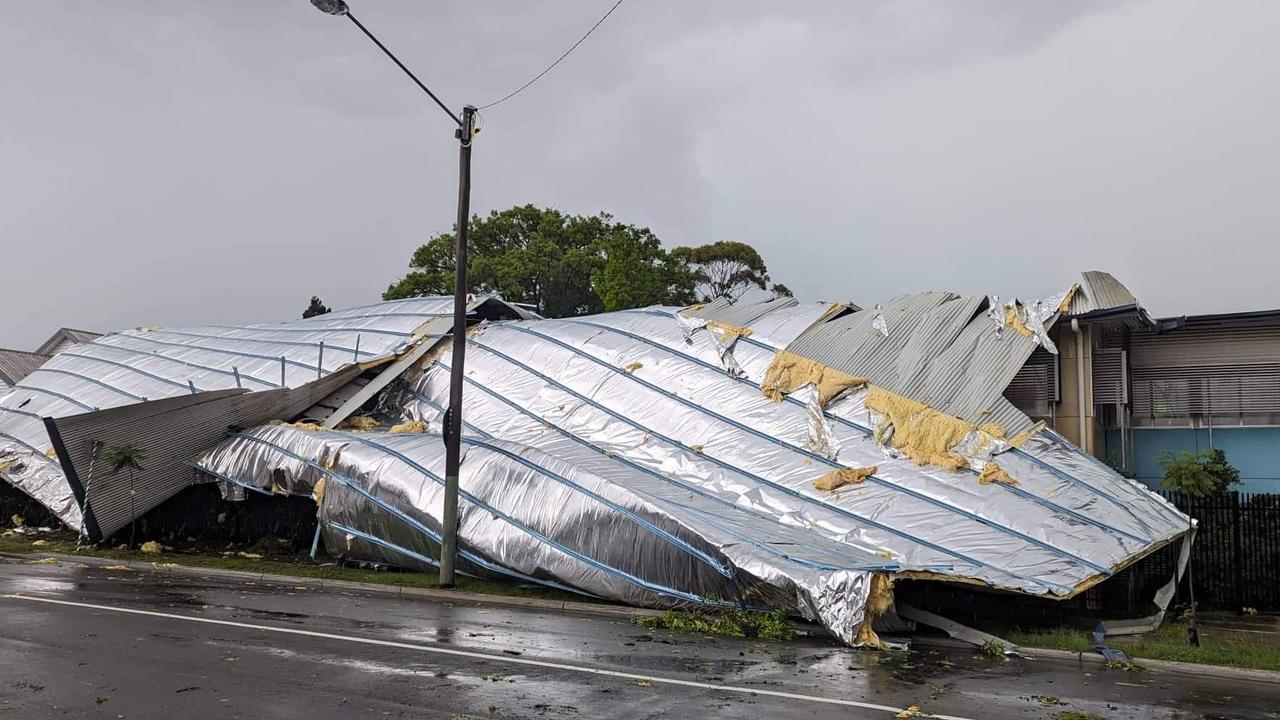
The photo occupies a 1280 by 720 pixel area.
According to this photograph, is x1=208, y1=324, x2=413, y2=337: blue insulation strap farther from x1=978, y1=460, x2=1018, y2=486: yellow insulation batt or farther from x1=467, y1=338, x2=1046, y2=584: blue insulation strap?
x1=978, y1=460, x2=1018, y2=486: yellow insulation batt

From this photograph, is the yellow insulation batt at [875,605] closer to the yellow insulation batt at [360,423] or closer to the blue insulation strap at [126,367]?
the yellow insulation batt at [360,423]

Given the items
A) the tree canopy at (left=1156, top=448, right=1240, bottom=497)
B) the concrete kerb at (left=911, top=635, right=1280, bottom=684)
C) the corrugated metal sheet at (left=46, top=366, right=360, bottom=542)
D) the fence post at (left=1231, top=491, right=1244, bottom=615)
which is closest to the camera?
the concrete kerb at (left=911, top=635, right=1280, bottom=684)

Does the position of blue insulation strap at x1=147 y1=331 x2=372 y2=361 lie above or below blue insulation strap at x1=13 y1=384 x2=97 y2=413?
above

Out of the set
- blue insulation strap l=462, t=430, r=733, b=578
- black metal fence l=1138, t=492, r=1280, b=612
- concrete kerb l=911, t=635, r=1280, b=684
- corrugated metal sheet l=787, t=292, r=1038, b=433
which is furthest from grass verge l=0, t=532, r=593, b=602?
black metal fence l=1138, t=492, r=1280, b=612

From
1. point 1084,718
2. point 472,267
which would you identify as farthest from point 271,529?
point 472,267

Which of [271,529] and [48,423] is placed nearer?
[48,423]

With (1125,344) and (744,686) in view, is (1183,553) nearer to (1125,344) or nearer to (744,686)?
(1125,344)

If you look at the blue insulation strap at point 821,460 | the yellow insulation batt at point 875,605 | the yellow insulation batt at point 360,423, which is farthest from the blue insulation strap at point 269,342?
the yellow insulation batt at point 875,605

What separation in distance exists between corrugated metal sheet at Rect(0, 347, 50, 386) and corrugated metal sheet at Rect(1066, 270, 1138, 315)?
44816 mm

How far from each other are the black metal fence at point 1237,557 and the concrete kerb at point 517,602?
215 inches

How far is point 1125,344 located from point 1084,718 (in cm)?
1421

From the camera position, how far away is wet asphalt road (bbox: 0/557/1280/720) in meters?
8.12

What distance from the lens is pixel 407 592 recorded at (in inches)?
646

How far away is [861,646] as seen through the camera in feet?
40.2
